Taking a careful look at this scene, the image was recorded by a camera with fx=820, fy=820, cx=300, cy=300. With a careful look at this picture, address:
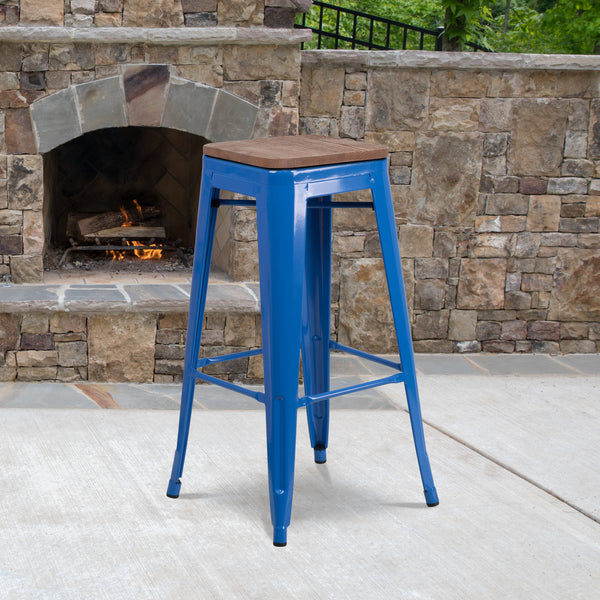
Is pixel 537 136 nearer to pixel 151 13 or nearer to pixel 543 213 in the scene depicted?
pixel 543 213

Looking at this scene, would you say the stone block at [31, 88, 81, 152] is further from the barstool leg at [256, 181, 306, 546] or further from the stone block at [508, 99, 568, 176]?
the stone block at [508, 99, 568, 176]

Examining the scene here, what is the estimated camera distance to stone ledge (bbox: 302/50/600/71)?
399cm

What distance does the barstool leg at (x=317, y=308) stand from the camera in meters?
2.68

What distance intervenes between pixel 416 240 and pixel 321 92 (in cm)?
90

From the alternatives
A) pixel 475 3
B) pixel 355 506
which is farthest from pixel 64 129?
pixel 475 3

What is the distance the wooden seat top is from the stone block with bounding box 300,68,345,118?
5.10 ft

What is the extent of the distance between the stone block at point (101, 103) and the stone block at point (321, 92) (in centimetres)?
89

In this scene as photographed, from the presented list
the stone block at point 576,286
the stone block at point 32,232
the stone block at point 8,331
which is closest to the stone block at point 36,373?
the stone block at point 8,331

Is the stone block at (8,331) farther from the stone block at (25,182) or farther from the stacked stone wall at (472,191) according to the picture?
the stacked stone wall at (472,191)

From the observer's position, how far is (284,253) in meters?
2.18

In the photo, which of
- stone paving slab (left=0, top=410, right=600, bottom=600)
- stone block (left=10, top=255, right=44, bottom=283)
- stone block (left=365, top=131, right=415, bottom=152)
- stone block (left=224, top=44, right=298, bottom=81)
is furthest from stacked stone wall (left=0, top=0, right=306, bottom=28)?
stone paving slab (left=0, top=410, right=600, bottom=600)

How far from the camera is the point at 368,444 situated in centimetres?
308

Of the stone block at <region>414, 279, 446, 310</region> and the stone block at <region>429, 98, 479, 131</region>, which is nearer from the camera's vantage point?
Result: the stone block at <region>429, 98, 479, 131</region>

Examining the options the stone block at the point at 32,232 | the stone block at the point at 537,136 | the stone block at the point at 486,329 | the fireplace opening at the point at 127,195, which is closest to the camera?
the stone block at the point at 32,232
